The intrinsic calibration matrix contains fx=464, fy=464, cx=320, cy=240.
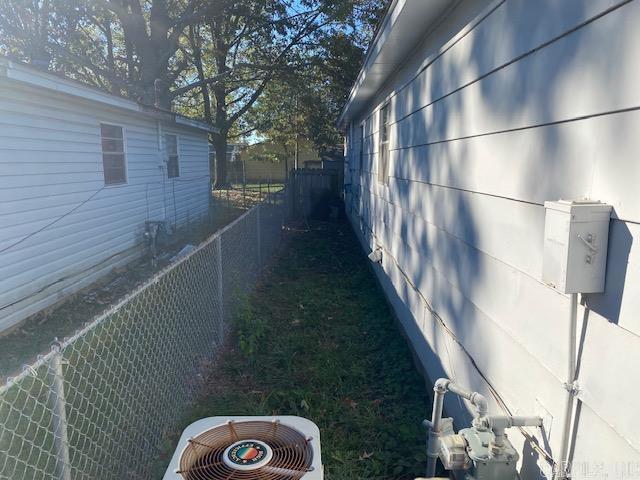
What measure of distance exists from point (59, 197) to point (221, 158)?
63.1 ft

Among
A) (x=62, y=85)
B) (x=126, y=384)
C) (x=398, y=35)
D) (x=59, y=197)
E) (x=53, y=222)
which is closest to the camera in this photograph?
(x=126, y=384)

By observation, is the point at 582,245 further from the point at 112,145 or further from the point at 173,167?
the point at 173,167

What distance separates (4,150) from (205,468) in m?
5.82

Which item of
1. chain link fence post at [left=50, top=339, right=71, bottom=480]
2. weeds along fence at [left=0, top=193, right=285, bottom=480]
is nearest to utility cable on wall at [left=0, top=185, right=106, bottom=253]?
weeds along fence at [left=0, top=193, right=285, bottom=480]

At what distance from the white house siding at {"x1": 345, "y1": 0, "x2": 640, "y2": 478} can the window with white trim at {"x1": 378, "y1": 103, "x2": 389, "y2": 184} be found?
246cm

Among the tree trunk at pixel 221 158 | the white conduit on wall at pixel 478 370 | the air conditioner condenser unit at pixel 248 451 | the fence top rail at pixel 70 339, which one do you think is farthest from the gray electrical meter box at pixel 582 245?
the tree trunk at pixel 221 158


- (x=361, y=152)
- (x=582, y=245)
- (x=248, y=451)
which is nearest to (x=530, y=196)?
(x=582, y=245)

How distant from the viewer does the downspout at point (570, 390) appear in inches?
68.0

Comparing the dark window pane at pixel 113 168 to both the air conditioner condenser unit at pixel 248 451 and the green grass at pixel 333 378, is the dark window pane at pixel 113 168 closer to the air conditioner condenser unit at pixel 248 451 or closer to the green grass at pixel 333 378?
the green grass at pixel 333 378

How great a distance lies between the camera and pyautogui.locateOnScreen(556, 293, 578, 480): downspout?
1.73m

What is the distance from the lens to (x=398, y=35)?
425cm

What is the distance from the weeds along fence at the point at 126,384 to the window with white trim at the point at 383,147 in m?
2.60

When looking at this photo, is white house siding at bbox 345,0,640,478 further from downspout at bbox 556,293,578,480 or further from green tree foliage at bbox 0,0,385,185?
green tree foliage at bbox 0,0,385,185

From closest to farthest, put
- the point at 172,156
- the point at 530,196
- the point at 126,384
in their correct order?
the point at 530,196 < the point at 126,384 < the point at 172,156
